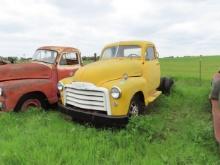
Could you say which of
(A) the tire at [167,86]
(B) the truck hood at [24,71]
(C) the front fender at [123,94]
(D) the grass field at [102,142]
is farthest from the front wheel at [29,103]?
(A) the tire at [167,86]

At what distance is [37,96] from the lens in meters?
9.55

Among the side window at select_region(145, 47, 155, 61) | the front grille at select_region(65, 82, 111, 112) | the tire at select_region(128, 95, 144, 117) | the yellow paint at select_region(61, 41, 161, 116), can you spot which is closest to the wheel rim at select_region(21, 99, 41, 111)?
the yellow paint at select_region(61, 41, 161, 116)

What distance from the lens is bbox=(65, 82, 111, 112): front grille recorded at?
7.30 meters

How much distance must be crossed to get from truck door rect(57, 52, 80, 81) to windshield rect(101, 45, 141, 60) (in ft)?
4.41

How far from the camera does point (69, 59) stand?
10938 mm

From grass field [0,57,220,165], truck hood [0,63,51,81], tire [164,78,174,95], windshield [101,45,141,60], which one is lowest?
grass field [0,57,220,165]

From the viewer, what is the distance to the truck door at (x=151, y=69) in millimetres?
9180

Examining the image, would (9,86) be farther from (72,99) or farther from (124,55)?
(124,55)

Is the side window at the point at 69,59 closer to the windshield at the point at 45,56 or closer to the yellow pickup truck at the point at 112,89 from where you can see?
the windshield at the point at 45,56

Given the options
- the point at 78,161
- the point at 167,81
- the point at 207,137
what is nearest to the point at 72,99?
the point at 78,161

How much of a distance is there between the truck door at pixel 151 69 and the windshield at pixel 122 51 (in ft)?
1.04

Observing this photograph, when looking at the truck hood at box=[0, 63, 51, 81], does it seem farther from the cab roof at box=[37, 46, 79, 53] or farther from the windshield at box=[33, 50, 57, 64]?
the cab roof at box=[37, 46, 79, 53]

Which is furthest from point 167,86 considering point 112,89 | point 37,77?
point 112,89

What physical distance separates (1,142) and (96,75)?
252 centimetres
